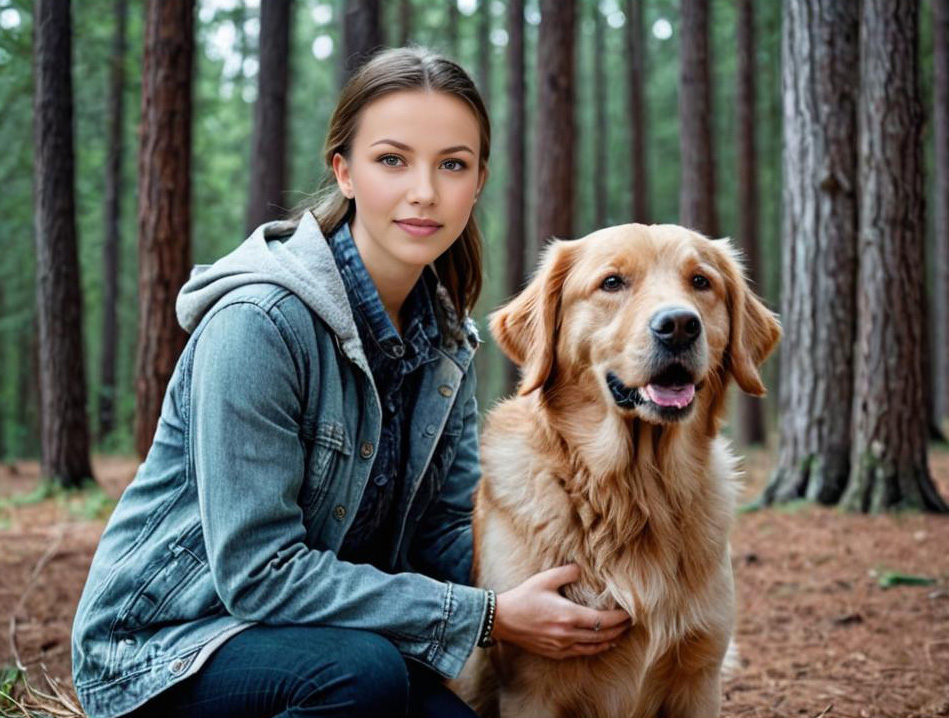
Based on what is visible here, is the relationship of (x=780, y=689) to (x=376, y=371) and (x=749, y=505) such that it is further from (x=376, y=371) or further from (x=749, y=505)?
(x=749, y=505)

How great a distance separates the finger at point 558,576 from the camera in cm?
246

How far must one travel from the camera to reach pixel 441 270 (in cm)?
293

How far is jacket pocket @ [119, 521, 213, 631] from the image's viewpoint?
88.4 inches

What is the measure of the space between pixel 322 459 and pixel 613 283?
1.06 m

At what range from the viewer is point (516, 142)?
611 inches

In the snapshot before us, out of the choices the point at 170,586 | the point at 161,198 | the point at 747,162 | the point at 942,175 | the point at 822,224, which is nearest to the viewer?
the point at 170,586

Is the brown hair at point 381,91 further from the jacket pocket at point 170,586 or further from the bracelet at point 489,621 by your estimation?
the bracelet at point 489,621

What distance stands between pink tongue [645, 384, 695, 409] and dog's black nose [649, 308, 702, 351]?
14 cm

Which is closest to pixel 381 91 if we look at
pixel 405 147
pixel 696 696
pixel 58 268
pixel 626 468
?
pixel 405 147

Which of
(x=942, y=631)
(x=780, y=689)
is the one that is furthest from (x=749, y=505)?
(x=780, y=689)

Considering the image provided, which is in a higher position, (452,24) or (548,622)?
(452,24)

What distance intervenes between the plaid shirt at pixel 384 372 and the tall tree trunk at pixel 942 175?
11.5 meters

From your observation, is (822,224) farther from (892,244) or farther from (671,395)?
(671,395)

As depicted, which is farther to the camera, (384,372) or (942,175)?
(942,175)
